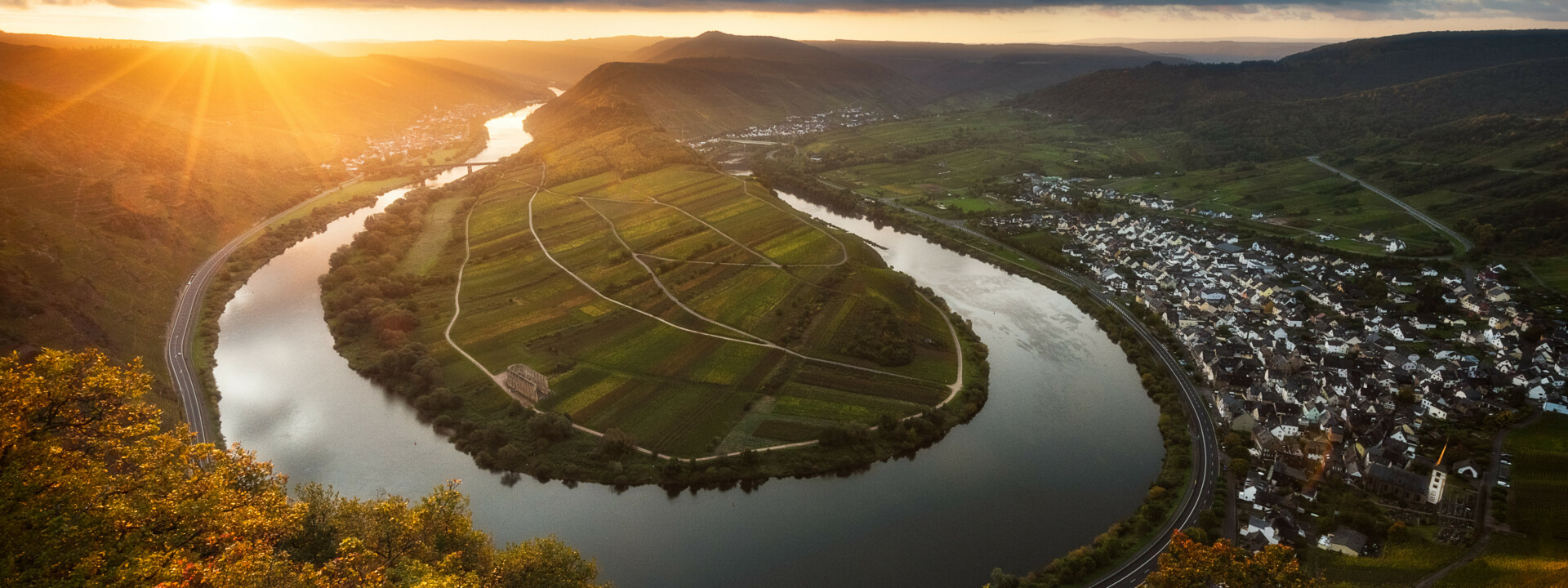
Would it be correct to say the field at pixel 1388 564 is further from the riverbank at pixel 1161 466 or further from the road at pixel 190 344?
the road at pixel 190 344

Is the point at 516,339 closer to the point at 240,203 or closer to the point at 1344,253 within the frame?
the point at 240,203

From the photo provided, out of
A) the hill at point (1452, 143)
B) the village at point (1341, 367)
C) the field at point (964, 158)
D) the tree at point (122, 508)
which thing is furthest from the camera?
the field at point (964, 158)

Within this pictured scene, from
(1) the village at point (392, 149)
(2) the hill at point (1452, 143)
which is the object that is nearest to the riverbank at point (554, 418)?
(2) the hill at point (1452, 143)

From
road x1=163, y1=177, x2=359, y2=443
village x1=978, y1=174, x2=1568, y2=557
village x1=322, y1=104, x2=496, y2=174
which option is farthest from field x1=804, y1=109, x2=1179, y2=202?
road x1=163, y1=177, x2=359, y2=443

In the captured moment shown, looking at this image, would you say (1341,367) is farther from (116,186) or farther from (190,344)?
(116,186)

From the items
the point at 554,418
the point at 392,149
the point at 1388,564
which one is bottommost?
the point at 1388,564

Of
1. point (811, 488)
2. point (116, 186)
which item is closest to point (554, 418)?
point (811, 488)
